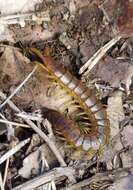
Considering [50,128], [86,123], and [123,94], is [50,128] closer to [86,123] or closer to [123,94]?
[86,123]

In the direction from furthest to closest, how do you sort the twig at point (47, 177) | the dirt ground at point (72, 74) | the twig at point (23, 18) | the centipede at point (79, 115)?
the twig at point (23, 18) < the centipede at point (79, 115) < the dirt ground at point (72, 74) < the twig at point (47, 177)

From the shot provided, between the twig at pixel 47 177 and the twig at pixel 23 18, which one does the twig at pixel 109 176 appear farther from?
the twig at pixel 23 18

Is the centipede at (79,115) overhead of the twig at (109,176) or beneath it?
overhead

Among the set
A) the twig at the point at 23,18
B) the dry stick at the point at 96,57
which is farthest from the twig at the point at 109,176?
the twig at the point at 23,18

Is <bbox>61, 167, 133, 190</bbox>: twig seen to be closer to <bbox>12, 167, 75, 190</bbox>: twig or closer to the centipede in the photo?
<bbox>12, 167, 75, 190</bbox>: twig

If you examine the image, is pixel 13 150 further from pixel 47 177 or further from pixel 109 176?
pixel 109 176

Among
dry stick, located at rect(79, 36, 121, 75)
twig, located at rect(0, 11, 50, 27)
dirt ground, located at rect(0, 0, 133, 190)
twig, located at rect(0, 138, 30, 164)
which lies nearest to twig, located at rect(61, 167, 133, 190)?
dirt ground, located at rect(0, 0, 133, 190)

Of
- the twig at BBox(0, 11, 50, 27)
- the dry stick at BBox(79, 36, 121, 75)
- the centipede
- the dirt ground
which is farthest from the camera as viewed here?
the dry stick at BBox(79, 36, 121, 75)
